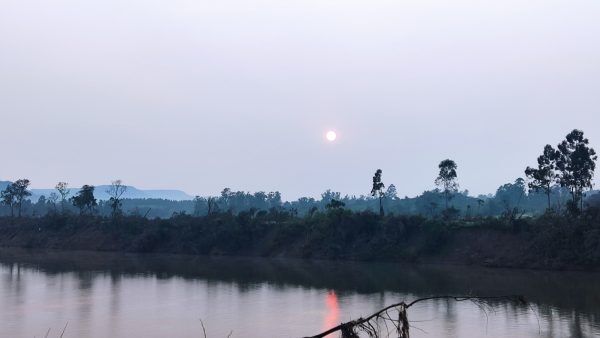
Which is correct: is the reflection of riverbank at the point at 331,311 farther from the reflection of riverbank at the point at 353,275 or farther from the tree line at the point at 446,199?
the tree line at the point at 446,199

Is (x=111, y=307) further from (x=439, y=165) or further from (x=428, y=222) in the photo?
(x=439, y=165)

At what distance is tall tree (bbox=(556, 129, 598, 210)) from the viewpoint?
1874 inches

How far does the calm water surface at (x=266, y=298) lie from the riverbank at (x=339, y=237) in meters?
3.73

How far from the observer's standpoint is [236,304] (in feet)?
92.2

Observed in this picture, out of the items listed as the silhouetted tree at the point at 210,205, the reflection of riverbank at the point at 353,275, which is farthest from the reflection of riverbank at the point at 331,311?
the silhouetted tree at the point at 210,205

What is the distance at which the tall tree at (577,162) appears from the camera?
156 feet

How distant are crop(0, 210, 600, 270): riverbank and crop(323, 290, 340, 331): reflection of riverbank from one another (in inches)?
822

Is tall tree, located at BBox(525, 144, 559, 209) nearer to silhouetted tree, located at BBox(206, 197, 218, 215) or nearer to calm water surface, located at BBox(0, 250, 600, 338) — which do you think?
calm water surface, located at BBox(0, 250, 600, 338)

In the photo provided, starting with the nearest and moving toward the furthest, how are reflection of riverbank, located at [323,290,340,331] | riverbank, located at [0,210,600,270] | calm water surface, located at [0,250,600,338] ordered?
calm water surface, located at [0,250,600,338], reflection of riverbank, located at [323,290,340,331], riverbank, located at [0,210,600,270]

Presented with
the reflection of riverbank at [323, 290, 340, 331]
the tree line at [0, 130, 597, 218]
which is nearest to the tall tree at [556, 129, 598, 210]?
the tree line at [0, 130, 597, 218]

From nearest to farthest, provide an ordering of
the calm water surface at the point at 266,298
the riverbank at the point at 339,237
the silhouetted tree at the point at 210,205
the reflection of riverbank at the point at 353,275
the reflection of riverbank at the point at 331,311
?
the calm water surface at the point at 266,298 → the reflection of riverbank at the point at 331,311 → the reflection of riverbank at the point at 353,275 → the riverbank at the point at 339,237 → the silhouetted tree at the point at 210,205

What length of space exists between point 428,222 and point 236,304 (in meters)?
29.0

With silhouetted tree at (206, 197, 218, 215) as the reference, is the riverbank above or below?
below

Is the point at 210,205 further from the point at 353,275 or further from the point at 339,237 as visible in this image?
the point at 353,275
